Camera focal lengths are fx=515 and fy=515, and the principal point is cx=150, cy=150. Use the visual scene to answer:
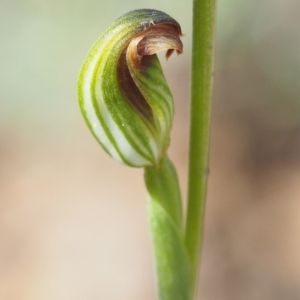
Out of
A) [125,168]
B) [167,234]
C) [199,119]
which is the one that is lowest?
[125,168]

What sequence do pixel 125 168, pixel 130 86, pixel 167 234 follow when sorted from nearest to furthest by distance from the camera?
pixel 130 86, pixel 167 234, pixel 125 168

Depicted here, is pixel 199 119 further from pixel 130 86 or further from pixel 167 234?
pixel 167 234

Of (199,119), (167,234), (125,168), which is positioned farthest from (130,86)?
(125,168)

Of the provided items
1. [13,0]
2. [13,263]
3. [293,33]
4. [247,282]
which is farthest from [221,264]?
[13,0]

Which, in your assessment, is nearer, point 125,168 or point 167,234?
point 167,234

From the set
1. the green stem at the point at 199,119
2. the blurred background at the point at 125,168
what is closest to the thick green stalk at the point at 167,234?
the green stem at the point at 199,119

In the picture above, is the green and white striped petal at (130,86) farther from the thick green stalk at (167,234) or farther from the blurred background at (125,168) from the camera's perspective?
the blurred background at (125,168)

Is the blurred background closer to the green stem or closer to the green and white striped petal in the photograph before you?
the green stem
